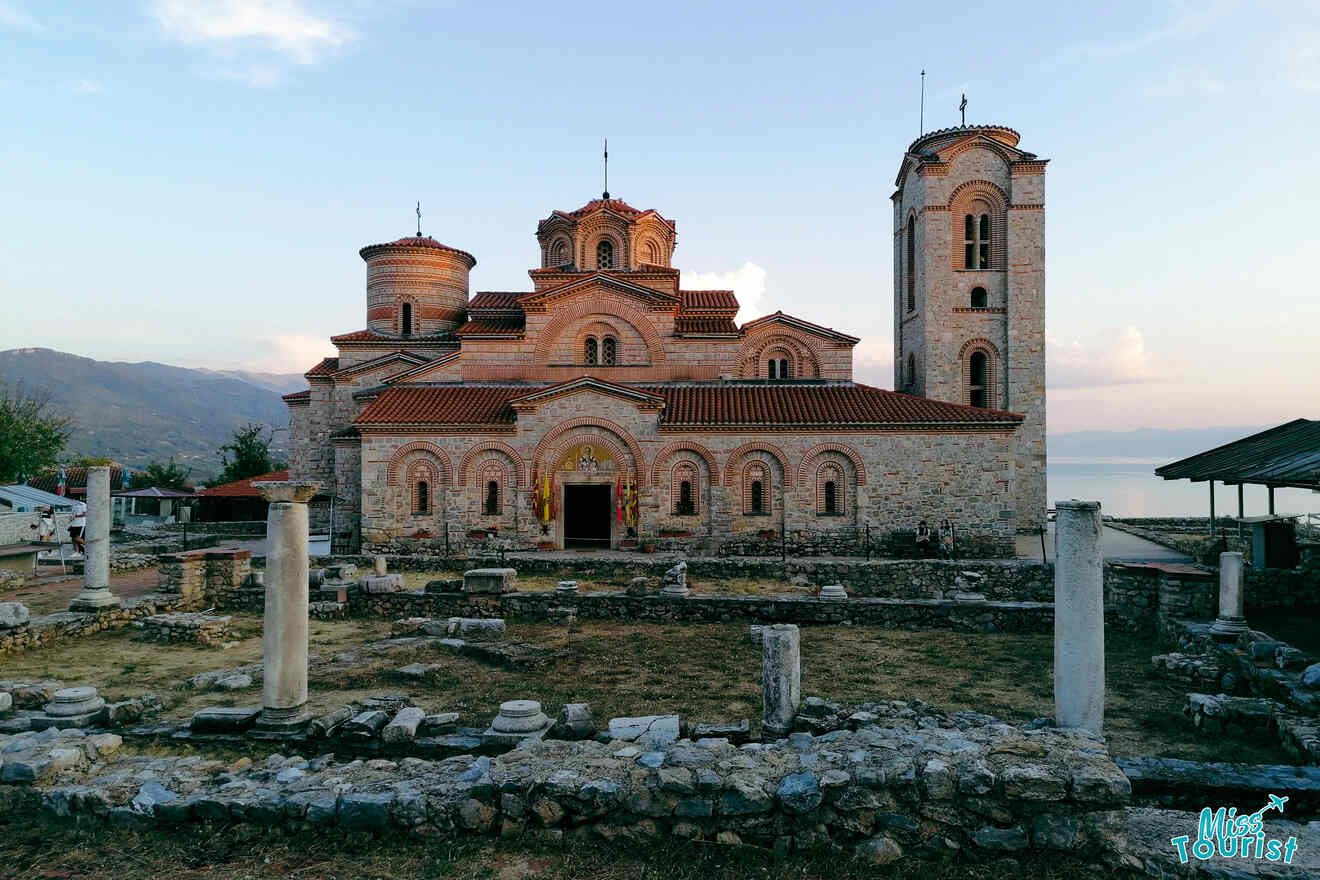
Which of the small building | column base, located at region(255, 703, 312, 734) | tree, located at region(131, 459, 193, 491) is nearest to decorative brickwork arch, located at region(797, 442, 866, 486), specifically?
column base, located at region(255, 703, 312, 734)

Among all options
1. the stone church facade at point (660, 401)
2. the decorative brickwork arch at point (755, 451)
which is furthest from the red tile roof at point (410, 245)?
the decorative brickwork arch at point (755, 451)

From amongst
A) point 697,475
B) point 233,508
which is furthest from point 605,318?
point 233,508

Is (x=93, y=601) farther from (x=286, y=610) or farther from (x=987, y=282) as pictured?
(x=987, y=282)

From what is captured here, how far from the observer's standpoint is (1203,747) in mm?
7289

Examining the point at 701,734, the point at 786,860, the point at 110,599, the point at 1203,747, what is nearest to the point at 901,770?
the point at 786,860

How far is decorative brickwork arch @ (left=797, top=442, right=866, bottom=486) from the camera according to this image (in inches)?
837

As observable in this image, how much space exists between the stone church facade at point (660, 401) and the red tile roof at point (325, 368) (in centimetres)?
12

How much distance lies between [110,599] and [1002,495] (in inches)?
824

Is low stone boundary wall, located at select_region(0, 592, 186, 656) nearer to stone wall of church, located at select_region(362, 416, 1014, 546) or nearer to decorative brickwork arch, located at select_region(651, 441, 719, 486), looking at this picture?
stone wall of church, located at select_region(362, 416, 1014, 546)

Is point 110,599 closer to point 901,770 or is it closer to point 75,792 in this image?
point 75,792

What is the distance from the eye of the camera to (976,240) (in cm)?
2508

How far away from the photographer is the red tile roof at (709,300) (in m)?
26.9

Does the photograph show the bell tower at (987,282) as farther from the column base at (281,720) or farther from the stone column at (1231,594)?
the column base at (281,720)

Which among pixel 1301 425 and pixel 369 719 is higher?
pixel 1301 425
